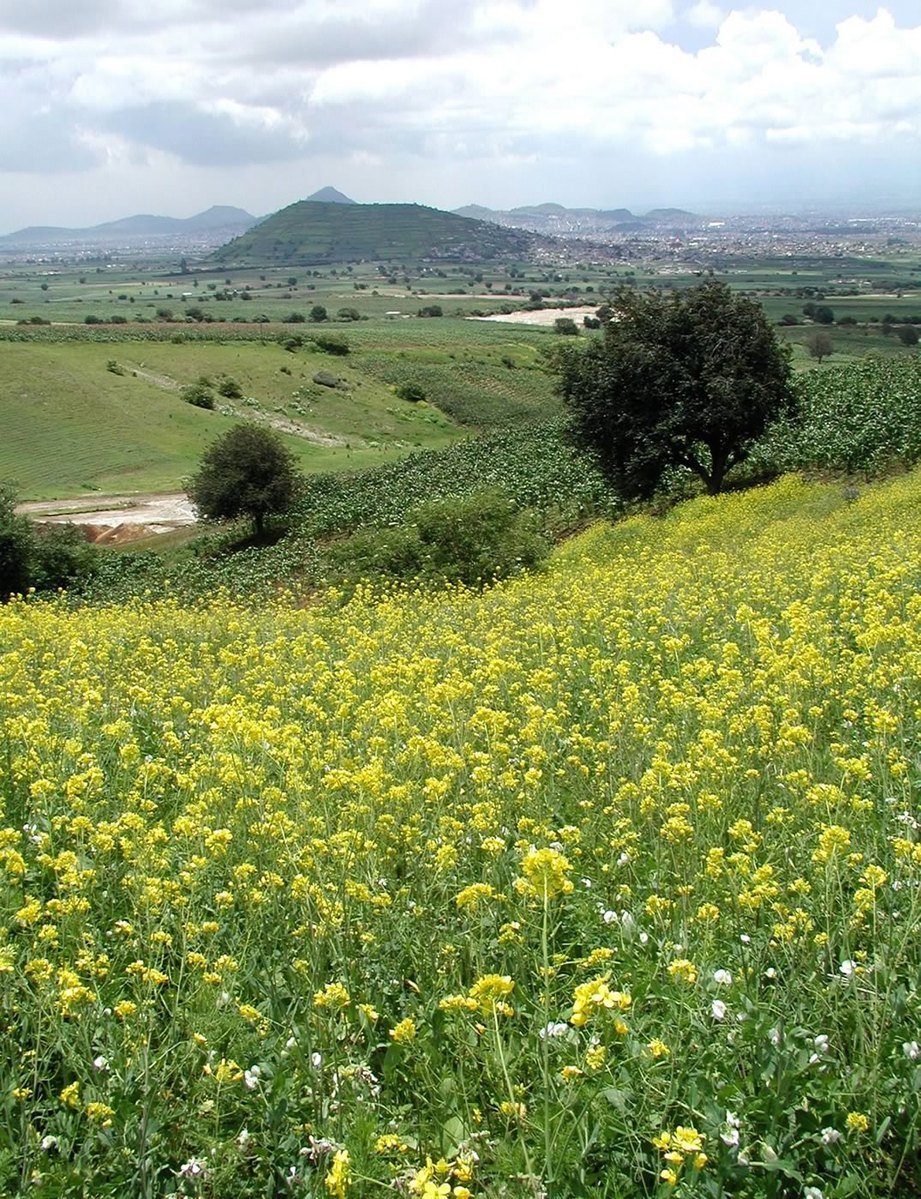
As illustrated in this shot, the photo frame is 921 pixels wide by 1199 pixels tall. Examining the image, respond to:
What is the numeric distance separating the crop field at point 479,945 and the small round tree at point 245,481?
1611 inches

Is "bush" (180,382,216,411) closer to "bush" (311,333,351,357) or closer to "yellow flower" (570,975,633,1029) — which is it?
"bush" (311,333,351,357)

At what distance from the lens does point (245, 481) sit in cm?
4797

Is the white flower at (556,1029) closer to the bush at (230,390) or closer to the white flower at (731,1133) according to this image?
the white flower at (731,1133)

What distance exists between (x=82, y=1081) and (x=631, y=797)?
2.97 metres

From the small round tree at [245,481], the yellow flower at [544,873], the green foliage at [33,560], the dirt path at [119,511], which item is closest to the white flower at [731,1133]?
the yellow flower at [544,873]

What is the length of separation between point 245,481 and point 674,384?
25328mm

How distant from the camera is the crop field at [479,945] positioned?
3.22m

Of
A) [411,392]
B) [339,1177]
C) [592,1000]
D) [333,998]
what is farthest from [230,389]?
[339,1177]

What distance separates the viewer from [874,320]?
12619 centimetres

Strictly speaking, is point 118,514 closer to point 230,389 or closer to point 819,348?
point 230,389

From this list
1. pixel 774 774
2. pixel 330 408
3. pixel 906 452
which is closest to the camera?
pixel 774 774

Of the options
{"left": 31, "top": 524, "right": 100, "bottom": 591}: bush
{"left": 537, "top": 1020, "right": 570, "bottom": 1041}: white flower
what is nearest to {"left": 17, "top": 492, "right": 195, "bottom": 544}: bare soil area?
{"left": 31, "top": 524, "right": 100, "bottom": 591}: bush

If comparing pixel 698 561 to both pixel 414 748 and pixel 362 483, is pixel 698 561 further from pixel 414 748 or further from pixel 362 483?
pixel 362 483

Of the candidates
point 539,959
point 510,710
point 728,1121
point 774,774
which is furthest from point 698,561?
point 728,1121
